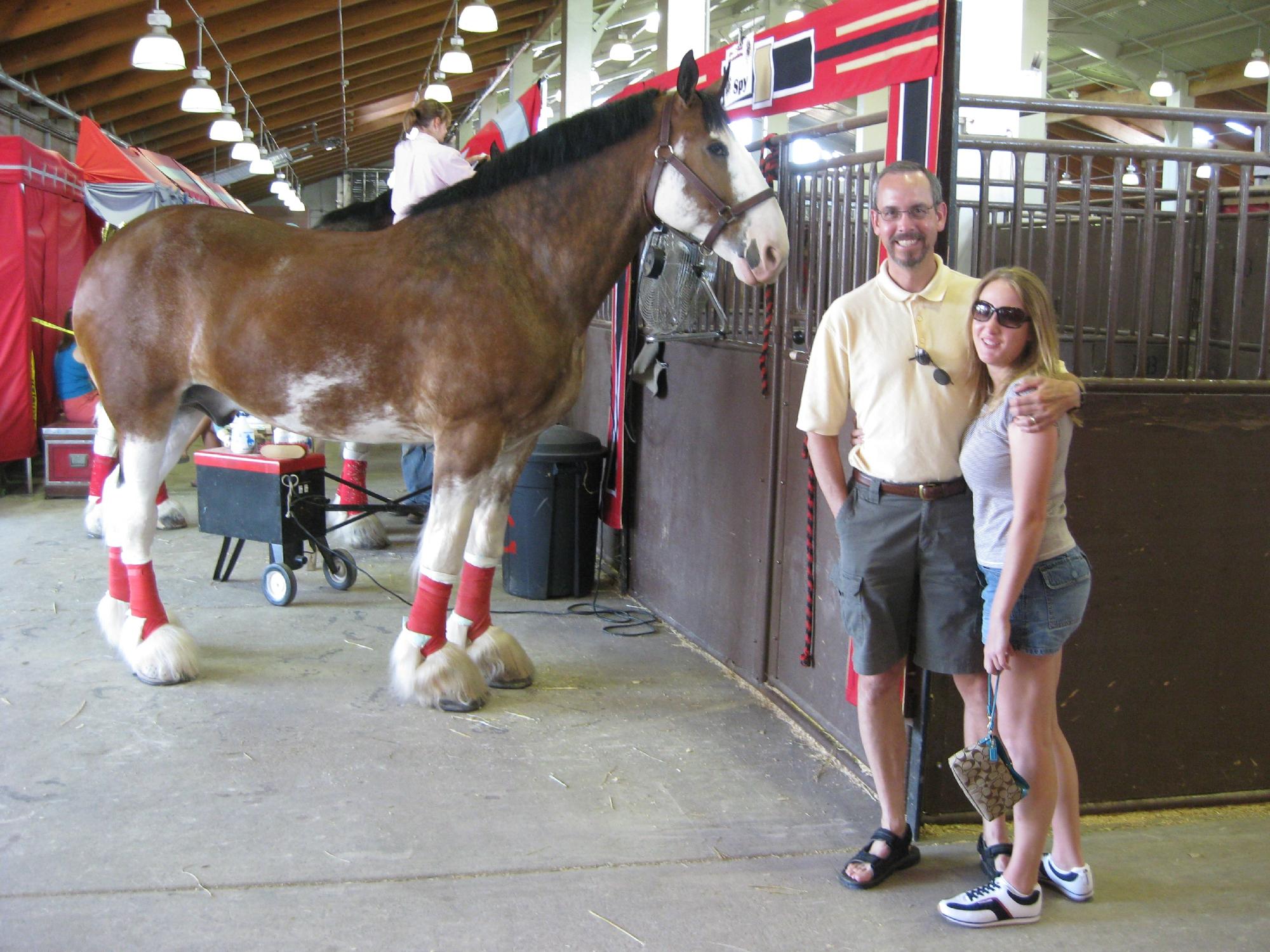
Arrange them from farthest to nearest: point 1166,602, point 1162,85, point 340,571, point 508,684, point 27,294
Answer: point 1162,85 → point 27,294 → point 340,571 → point 508,684 → point 1166,602

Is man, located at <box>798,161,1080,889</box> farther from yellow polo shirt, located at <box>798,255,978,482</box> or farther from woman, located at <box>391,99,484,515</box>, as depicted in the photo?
woman, located at <box>391,99,484,515</box>

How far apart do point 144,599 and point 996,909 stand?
3.39 metres

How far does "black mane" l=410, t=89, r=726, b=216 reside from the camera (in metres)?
3.97

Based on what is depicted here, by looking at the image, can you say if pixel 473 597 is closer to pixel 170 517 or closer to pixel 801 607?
pixel 801 607

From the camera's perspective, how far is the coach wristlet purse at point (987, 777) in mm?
2465

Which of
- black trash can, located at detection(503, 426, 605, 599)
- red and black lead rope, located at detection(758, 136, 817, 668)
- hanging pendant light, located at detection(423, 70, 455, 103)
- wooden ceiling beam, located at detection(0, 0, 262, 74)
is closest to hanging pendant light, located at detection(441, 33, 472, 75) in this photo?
wooden ceiling beam, located at detection(0, 0, 262, 74)

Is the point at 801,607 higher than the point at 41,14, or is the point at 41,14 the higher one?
the point at 41,14

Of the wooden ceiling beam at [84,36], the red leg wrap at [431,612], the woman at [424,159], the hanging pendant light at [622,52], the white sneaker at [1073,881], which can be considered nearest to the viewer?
the white sneaker at [1073,881]

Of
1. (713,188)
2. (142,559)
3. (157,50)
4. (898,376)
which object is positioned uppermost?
(157,50)

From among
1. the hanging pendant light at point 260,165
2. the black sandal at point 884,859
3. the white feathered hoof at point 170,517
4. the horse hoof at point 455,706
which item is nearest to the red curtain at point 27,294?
the white feathered hoof at point 170,517

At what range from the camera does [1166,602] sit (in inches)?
127

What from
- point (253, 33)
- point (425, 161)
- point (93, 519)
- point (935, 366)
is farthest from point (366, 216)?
point (253, 33)

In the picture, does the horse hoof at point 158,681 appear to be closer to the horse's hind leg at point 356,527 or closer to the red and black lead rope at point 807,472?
the horse's hind leg at point 356,527

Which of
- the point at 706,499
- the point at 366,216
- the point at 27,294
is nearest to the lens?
the point at 706,499
